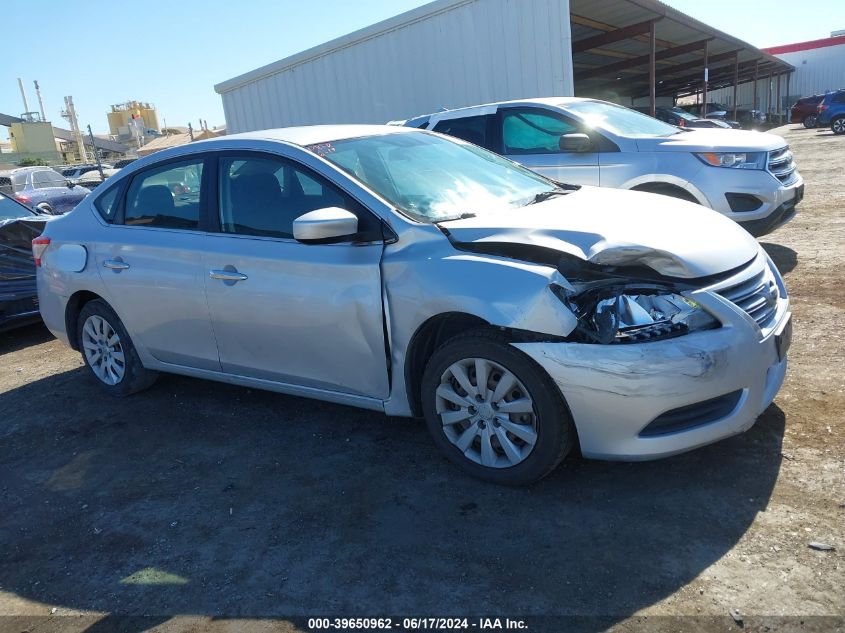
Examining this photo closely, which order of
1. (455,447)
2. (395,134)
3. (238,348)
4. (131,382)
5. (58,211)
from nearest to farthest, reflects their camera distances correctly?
(455,447)
(238,348)
(395,134)
(131,382)
(58,211)

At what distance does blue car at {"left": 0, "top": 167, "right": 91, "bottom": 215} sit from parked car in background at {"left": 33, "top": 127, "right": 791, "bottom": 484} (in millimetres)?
10533

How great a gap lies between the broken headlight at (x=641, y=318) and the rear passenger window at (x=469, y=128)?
4872 millimetres

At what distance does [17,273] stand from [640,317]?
6200 millimetres

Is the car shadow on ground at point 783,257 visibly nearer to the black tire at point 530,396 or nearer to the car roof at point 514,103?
the car roof at point 514,103

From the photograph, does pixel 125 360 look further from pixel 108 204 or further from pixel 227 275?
pixel 227 275

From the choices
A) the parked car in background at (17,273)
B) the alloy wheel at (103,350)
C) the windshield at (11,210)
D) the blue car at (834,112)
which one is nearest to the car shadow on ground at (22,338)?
the parked car in background at (17,273)

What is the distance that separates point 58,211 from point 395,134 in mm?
13400

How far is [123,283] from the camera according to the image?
443cm

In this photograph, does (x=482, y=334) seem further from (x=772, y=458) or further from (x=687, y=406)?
(x=772, y=458)

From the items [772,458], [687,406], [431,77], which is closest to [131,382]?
[687,406]

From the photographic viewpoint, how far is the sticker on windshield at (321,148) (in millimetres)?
3723

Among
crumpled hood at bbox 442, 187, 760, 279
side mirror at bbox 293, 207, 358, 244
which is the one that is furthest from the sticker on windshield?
crumpled hood at bbox 442, 187, 760, 279

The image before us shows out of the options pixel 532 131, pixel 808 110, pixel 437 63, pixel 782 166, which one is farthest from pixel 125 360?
pixel 808 110

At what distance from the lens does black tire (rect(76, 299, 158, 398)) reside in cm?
470
